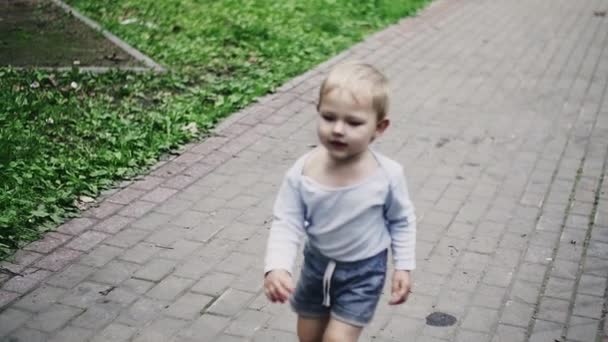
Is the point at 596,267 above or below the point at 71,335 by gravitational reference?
below

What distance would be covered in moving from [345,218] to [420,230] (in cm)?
253

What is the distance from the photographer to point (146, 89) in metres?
8.03

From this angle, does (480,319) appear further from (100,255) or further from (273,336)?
(100,255)

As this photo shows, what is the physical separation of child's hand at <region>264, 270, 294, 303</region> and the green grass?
2566mm

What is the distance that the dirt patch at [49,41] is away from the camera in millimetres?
8758

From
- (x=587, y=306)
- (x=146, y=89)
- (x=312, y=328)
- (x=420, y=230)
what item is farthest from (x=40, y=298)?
(x=146, y=89)

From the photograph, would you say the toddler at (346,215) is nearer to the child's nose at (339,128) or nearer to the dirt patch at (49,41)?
the child's nose at (339,128)

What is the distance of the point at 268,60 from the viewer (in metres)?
9.33

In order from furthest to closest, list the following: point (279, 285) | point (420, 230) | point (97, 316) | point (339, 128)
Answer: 1. point (420, 230)
2. point (97, 316)
3. point (279, 285)
4. point (339, 128)

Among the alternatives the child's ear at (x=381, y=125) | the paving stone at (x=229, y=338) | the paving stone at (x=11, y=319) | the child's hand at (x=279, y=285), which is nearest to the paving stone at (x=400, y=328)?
the paving stone at (x=229, y=338)

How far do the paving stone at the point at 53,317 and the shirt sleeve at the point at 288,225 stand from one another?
5.53ft

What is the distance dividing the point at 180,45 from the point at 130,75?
4.63 feet

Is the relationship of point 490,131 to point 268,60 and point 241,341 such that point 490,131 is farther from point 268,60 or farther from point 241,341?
point 241,341

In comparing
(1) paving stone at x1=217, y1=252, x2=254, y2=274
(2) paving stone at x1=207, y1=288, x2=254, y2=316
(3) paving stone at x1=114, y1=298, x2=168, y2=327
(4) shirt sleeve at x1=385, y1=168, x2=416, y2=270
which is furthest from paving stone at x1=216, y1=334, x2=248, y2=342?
(4) shirt sleeve at x1=385, y1=168, x2=416, y2=270
